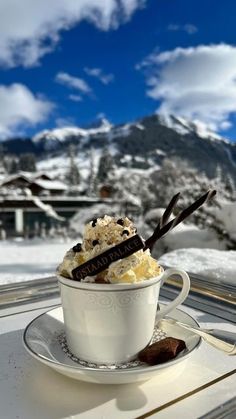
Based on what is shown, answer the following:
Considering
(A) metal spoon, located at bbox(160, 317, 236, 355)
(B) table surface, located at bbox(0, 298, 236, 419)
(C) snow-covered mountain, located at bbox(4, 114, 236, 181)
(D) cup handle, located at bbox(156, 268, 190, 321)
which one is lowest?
(B) table surface, located at bbox(0, 298, 236, 419)

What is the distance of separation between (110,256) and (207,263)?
85 cm

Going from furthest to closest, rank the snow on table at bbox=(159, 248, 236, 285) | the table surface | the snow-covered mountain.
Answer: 1. the snow-covered mountain
2. the snow on table at bbox=(159, 248, 236, 285)
3. the table surface

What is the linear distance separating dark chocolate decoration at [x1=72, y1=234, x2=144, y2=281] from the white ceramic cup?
0.02 metres

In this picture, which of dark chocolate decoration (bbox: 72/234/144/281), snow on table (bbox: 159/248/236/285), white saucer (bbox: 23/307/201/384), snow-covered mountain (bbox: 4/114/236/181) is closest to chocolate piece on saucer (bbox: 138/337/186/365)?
white saucer (bbox: 23/307/201/384)

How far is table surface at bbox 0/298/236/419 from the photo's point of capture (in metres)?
0.41

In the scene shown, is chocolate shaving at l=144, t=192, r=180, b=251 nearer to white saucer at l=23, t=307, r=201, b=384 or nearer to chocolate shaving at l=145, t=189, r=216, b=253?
chocolate shaving at l=145, t=189, r=216, b=253

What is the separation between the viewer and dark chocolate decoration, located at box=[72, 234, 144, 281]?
486mm

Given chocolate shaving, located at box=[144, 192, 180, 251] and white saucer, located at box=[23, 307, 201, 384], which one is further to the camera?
chocolate shaving, located at box=[144, 192, 180, 251]

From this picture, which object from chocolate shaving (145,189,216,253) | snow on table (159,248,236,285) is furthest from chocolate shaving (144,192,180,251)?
snow on table (159,248,236,285)

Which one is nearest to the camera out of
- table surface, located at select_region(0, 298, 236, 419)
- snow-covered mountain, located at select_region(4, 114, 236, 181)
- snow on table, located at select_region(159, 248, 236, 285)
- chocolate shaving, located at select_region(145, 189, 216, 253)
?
table surface, located at select_region(0, 298, 236, 419)

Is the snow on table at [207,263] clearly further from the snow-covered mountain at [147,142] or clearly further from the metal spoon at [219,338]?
the snow-covered mountain at [147,142]

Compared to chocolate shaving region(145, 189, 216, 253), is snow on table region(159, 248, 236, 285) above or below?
below

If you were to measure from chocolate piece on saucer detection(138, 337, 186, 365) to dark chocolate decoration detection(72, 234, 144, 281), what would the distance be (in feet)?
0.49

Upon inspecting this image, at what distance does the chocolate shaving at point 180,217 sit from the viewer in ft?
1.70
